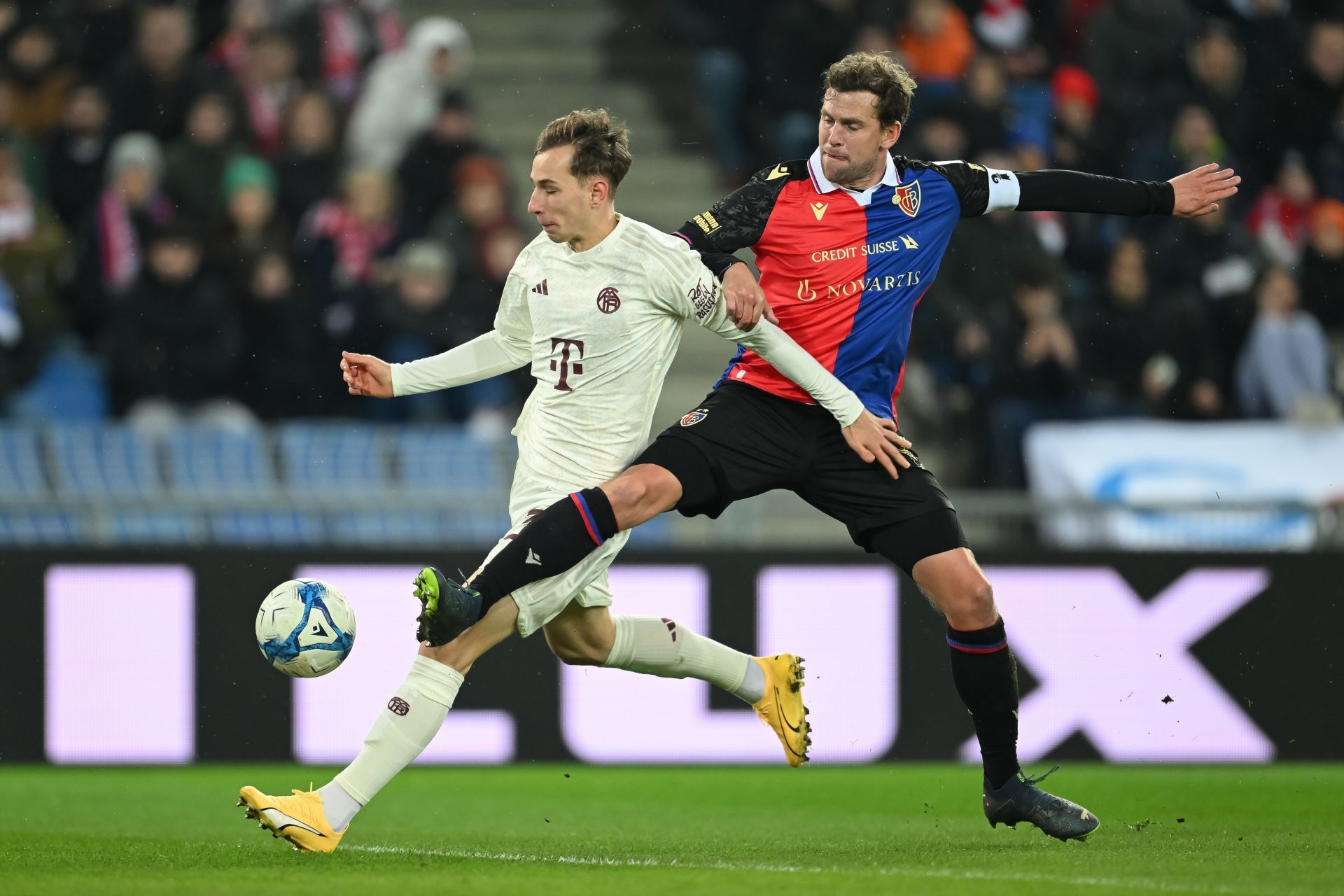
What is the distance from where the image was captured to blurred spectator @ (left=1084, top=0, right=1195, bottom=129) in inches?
520

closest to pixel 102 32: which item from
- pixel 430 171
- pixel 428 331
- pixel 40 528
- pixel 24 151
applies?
pixel 24 151

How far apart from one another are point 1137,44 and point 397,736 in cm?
959

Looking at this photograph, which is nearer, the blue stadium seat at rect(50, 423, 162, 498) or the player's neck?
the player's neck

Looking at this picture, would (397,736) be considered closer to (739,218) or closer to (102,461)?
(739,218)

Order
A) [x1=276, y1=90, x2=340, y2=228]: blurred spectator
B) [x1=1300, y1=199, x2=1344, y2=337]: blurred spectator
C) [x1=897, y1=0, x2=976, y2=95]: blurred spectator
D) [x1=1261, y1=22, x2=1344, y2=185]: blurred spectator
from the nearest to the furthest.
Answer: [x1=276, y1=90, x2=340, y2=228]: blurred spectator < [x1=1300, y1=199, x2=1344, y2=337]: blurred spectator < [x1=897, y1=0, x2=976, y2=95]: blurred spectator < [x1=1261, y1=22, x2=1344, y2=185]: blurred spectator

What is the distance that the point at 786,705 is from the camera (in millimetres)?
6297

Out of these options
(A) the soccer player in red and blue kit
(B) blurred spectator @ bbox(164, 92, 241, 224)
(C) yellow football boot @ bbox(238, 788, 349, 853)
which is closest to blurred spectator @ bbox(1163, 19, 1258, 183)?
(B) blurred spectator @ bbox(164, 92, 241, 224)

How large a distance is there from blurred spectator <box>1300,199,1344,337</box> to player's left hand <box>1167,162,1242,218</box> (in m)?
6.51

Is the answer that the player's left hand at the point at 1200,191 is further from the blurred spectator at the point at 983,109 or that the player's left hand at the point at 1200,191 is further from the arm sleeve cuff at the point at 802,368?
the blurred spectator at the point at 983,109

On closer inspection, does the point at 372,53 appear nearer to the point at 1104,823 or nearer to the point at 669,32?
the point at 669,32

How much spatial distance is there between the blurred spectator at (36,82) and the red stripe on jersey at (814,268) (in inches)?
281

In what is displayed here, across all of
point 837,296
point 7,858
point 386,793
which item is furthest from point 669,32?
point 7,858

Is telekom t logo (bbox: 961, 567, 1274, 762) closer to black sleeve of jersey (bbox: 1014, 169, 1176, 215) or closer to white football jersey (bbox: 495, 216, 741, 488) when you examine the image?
black sleeve of jersey (bbox: 1014, 169, 1176, 215)

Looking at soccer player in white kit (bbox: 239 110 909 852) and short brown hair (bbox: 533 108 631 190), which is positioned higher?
short brown hair (bbox: 533 108 631 190)
